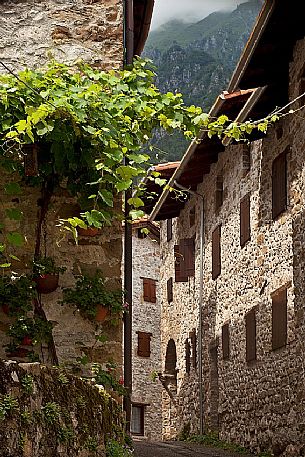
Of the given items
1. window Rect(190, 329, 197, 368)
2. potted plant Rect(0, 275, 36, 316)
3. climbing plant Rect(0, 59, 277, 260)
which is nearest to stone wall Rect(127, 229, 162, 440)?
window Rect(190, 329, 197, 368)

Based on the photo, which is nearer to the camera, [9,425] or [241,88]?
[9,425]

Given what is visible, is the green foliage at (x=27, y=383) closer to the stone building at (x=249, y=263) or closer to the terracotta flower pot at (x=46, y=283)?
the terracotta flower pot at (x=46, y=283)

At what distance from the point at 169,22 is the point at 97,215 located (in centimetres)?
10339

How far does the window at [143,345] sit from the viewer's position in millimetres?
27828

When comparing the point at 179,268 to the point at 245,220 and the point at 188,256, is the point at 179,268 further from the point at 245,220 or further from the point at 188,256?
the point at 245,220

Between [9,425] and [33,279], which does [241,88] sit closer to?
[33,279]

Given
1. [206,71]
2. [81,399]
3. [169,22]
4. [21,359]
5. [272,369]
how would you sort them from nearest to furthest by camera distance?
[81,399]
[21,359]
[272,369]
[206,71]
[169,22]

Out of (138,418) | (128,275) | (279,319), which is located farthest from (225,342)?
(138,418)

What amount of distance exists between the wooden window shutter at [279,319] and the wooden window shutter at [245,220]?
6.44 feet

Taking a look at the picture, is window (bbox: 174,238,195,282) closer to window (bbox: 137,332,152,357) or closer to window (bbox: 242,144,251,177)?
window (bbox: 242,144,251,177)

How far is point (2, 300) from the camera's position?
7113 millimetres

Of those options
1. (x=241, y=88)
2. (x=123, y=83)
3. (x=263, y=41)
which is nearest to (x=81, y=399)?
(x=123, y=83)

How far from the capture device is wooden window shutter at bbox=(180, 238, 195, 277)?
64.1ft

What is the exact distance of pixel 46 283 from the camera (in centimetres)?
721
